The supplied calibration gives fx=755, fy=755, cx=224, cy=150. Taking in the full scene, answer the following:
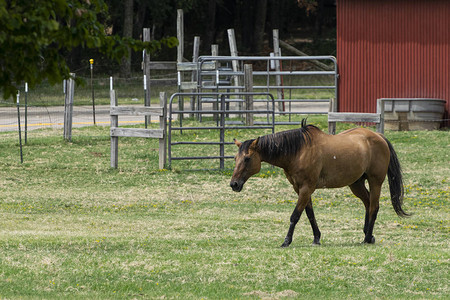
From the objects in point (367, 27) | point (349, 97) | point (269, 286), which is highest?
point (367, 27)

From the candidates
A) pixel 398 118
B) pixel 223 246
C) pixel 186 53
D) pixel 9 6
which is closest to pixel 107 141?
pixel 398 118

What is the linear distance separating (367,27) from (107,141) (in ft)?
28.8

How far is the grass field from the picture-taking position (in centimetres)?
779

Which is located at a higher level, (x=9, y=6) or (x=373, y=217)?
(x=9, y=6)

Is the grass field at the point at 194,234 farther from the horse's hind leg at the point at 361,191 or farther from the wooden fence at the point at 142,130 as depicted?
the horse's hind leg at the point at 361,191

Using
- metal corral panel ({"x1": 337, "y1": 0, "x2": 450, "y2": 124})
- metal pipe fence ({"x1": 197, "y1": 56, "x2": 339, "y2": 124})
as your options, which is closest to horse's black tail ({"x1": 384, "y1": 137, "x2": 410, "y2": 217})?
metal pipe fence ({"x1": 197, "y1": 56, "x2": 339, "y2": 124})

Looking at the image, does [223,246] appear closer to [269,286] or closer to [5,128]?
[269,286]

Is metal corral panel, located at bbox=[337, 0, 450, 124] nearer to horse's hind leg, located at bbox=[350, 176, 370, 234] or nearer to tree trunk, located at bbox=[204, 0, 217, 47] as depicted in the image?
horse's hind leg, located at bbox=[350, 176, 370, 234]

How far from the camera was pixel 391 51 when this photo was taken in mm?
22828

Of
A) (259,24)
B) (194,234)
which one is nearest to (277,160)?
(194,234)

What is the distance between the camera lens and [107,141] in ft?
66.4

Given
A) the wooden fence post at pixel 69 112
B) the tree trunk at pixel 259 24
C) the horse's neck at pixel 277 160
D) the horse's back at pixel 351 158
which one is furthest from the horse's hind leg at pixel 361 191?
the tree trunk at pixel 259 24

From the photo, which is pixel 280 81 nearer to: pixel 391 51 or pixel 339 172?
pixel 391 51

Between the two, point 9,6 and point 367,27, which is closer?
point 9,6
